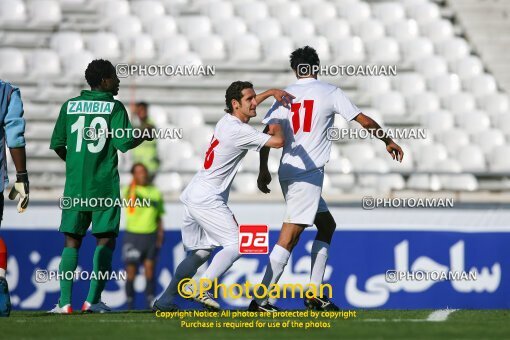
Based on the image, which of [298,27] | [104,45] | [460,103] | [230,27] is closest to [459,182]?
[460,103]

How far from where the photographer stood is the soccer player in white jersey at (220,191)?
309 inches

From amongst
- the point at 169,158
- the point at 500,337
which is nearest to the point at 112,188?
the point at 500,337

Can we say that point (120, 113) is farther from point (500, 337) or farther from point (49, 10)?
point (49, 10)

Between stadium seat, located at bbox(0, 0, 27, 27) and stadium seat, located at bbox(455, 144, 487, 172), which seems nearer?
stadium seat, located at bbox(455, 144, 487, 172)

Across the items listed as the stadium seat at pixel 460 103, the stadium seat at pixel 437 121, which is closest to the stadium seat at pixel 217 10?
the stadium seat at pixel 437 121

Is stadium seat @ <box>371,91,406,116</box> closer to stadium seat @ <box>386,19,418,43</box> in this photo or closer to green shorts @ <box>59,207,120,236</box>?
stadium seat @ <box>386,19,418,43</box>

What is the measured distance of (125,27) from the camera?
666 inches

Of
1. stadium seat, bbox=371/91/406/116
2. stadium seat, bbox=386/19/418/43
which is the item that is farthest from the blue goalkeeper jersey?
stadium seat, bbox=386/19/418/43

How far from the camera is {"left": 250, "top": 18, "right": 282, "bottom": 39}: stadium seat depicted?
56.4 ft

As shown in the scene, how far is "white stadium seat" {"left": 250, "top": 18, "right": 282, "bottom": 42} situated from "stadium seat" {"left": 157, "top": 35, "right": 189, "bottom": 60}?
1187mm

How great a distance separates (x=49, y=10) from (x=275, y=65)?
3.55 m

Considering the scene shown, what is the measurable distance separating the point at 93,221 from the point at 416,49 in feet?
34.4

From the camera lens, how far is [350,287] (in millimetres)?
10945

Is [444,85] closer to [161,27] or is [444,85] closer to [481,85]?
[481,85]
